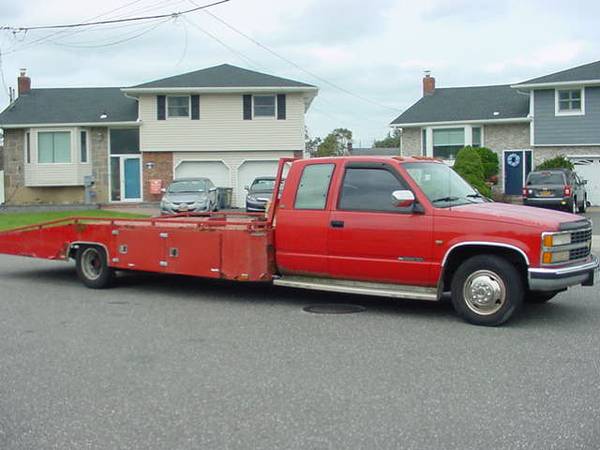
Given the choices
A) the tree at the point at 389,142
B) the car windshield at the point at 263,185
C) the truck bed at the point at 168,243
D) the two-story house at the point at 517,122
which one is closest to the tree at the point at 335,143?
the tree at the point at 389,142

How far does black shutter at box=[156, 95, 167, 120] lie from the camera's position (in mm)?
35000

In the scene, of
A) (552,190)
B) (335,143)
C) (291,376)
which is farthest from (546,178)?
(335,143)

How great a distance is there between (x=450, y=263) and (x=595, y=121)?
1088 inches

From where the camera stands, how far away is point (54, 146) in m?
35.8

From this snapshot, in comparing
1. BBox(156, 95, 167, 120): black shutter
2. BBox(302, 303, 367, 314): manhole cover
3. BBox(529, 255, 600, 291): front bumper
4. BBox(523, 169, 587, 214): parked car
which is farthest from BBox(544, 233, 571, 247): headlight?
BBox(156, 95, 167, 120): black shutter

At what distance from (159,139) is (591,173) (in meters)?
19.1

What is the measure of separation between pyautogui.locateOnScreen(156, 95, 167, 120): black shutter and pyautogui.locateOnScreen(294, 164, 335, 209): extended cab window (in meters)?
26.3

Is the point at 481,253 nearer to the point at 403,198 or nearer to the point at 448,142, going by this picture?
the point at 403,198

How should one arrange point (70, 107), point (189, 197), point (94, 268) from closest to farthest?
1. point (94, 268)
2. point (189, 197)
3. point (70, 107)

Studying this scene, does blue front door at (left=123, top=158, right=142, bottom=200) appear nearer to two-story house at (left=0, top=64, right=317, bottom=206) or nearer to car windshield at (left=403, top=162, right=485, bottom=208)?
two-story house at (left=0, top=64, right=317, bottom=206)

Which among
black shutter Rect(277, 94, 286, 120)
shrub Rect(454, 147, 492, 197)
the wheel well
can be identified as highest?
black shutter Rect(277, 94, 286, 120)

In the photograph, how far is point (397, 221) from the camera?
29.3ft

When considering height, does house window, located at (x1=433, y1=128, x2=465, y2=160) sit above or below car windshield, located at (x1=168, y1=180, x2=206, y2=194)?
above

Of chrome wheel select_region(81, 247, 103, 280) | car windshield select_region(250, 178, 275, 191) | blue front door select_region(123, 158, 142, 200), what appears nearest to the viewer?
chrome wheel select_region(81, 247, 103, 280)
